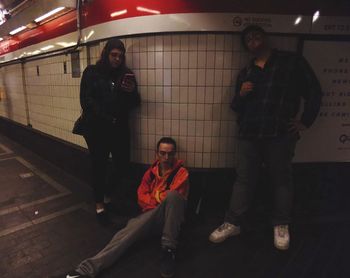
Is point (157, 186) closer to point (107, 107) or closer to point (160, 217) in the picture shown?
point (160, 217)

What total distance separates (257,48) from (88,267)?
255 centimetres

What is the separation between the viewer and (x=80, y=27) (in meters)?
3.87

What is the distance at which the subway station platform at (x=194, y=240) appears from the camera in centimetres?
233

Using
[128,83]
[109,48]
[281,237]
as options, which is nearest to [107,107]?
[128,83]

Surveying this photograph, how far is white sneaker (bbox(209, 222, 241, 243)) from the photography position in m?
2.73

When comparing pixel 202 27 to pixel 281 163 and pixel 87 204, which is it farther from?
pixel 87 204

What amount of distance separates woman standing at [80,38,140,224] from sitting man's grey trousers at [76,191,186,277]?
777mm

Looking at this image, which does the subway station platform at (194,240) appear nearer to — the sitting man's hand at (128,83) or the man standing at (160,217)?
the man standing at (160,217)

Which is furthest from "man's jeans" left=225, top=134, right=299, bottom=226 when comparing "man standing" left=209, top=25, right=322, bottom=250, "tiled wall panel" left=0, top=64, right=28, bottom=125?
"tiled wall panel" left=0, top=64, right=28, bottom=125

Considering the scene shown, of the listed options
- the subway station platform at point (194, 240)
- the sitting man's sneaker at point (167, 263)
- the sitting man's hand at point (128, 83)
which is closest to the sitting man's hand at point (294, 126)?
the subway station platform at point (194, 240)

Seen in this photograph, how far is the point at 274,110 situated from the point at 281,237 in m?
1.30

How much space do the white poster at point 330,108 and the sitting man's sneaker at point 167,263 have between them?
78.8 inches

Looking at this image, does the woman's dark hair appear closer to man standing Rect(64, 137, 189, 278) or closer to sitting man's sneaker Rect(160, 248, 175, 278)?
man standing Rect(64, 137, 189, 278)

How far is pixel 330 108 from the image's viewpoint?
10.4ft
